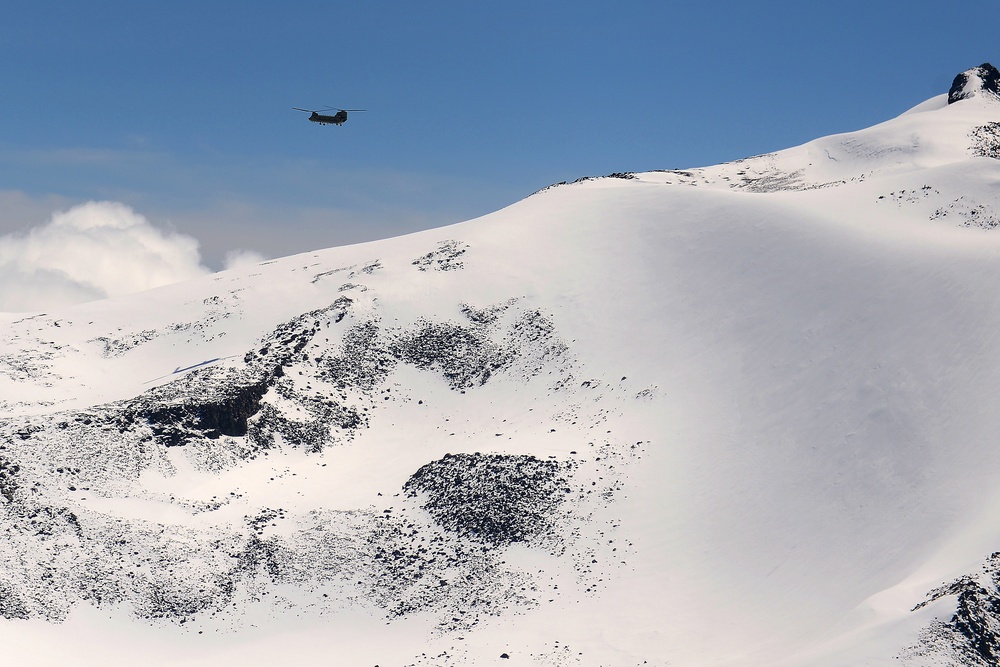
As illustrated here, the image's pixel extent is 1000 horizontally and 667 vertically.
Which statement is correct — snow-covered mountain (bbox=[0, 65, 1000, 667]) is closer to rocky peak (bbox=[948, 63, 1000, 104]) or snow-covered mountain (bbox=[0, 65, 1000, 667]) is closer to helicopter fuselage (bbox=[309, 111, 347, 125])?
helicopter fuselage (bbox=[309, 111, 347, 125])

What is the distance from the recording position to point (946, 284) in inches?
1981

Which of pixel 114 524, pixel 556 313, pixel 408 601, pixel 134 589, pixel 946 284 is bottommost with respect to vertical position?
pixel 408 601

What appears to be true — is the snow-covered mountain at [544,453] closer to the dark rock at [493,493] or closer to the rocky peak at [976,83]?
the dark rock at [493,493]

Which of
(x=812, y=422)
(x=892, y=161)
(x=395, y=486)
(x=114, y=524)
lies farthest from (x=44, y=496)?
(x=892, y=161)

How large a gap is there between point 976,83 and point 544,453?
279ft

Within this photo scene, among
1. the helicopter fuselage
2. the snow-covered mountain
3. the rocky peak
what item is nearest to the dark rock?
the snow-covered mountain

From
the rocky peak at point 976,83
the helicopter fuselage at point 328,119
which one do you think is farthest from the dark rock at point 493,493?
the rocky peak at point 976,83

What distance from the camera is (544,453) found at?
47719mm

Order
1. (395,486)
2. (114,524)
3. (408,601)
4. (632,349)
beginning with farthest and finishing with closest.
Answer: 1. (632,349)
2. (395,486)
3. (114,524)
4. (408,601)

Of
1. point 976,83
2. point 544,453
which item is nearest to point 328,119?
point 544,453

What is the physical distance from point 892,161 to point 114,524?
243 feet

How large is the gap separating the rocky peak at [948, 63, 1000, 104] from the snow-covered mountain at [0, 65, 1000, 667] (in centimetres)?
3912

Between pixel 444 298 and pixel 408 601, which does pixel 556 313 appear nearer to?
pixel 444 298

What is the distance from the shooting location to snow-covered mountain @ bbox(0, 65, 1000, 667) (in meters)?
35.9
